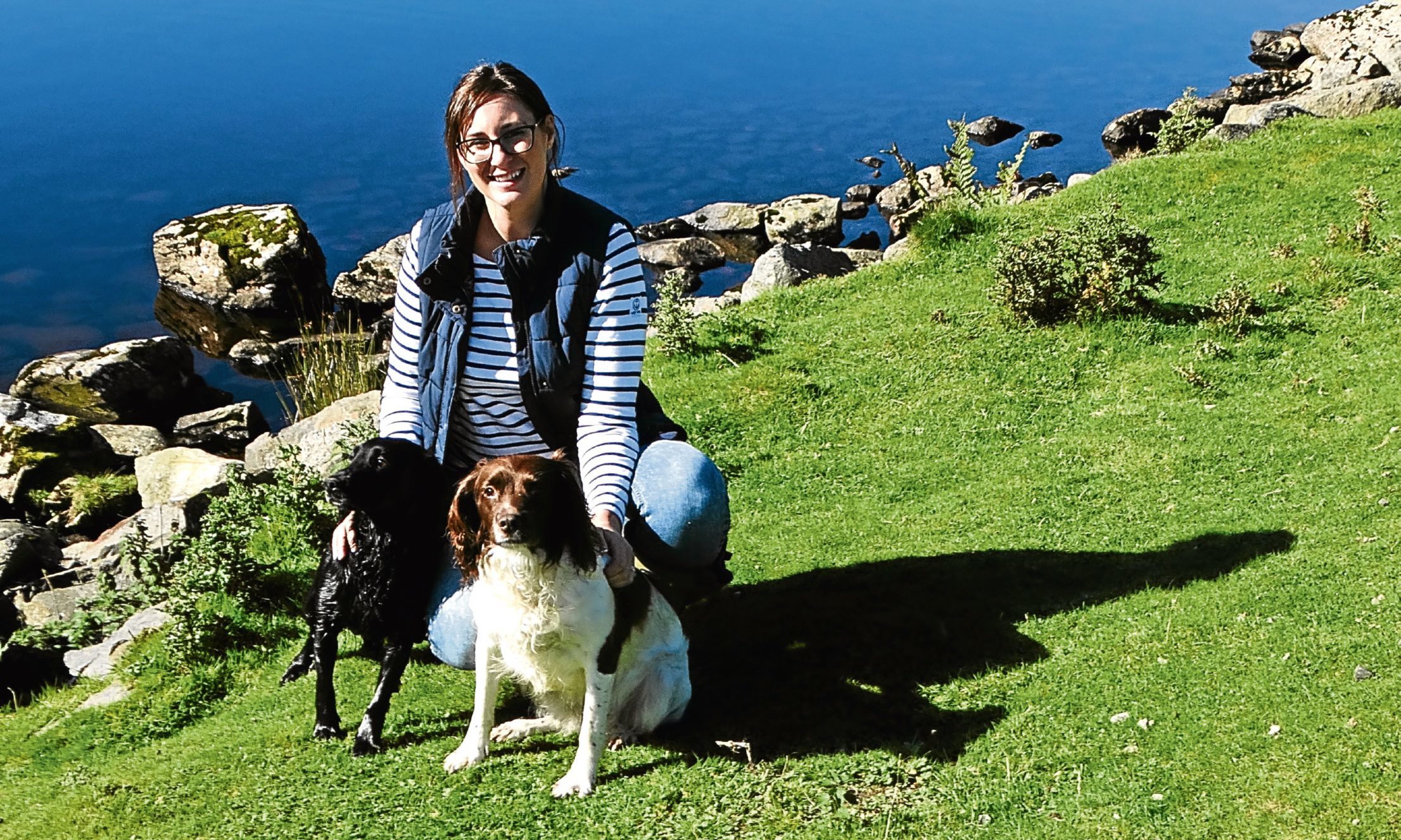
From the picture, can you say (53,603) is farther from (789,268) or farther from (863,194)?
(863,194)

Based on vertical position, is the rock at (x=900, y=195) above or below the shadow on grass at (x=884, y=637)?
above

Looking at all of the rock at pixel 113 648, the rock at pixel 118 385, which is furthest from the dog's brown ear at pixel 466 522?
the rock at pixel 118 385

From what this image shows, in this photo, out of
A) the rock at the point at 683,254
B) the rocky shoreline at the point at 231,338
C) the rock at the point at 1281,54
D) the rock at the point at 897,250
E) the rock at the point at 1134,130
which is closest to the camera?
the rocky shoreline at the point at 231,338

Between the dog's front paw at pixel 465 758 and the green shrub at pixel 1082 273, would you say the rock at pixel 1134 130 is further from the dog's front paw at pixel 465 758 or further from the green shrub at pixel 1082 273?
the dog's front paw at pixel 465 758

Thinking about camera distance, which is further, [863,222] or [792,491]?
[863,222]

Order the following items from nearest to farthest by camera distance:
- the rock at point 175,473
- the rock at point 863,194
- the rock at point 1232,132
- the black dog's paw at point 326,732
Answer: the black dog's paw at point 326,732 → the rock at point 175,473 → the rock at point 1232,132 → the rock at point 863,194

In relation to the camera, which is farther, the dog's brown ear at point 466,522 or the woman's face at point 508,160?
the woman's face at point 508,160

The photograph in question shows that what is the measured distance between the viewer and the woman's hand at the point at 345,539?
4.58 meters

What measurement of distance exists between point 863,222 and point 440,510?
655 inches

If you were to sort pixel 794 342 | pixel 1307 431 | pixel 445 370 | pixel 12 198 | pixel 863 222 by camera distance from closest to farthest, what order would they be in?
pixel 445 370, pixel 1307 431, pixel 794 342, pixel 863 222, pixel 12 198

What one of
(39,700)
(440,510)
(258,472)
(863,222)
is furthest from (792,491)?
Answer: (863,222)

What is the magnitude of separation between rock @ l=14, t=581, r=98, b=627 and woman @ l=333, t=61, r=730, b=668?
198 inches

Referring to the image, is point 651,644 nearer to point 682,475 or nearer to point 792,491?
point 682,475

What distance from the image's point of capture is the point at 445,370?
4.67m
